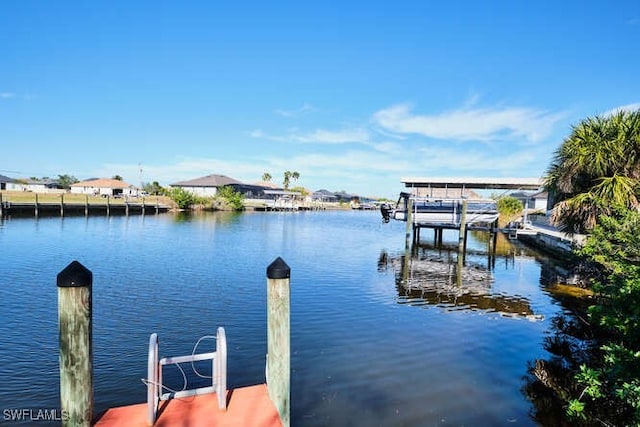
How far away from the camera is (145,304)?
469 inches

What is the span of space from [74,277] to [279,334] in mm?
2413

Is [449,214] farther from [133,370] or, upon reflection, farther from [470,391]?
[133,370]

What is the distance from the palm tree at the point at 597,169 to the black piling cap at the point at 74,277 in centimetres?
1434

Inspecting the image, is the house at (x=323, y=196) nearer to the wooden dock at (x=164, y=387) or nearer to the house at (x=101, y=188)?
the house at (x=101, y=188)

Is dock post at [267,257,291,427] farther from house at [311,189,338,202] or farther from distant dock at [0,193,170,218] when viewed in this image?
house at [311,189,338,202]

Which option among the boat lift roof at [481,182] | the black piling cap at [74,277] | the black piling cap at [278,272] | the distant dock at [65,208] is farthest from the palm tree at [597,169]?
the distant dock at [65,208]

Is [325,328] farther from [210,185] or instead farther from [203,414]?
[210,185]

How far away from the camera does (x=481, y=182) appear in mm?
27656

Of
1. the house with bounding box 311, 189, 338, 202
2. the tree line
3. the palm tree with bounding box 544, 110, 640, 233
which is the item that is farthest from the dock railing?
the house with bounding box 311, 189, 338, 202

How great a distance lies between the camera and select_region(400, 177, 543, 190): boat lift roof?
2720 centimetres

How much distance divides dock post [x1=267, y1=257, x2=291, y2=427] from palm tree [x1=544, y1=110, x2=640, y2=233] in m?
12.3

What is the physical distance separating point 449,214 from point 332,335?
21.8m

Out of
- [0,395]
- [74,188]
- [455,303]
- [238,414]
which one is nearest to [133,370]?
[0,395]

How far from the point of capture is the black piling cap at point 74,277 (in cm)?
407
